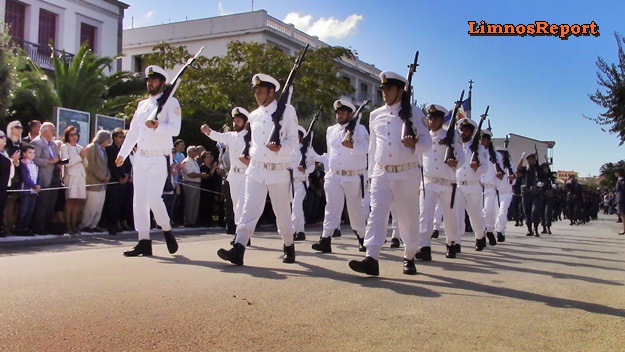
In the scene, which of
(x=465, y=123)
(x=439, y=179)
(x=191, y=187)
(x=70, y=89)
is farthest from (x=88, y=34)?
(x=439, y=179)

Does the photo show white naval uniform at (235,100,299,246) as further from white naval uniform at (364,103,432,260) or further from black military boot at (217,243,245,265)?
white naval uniform at (364,103,432,260)

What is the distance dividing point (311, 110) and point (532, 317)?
1069 inches

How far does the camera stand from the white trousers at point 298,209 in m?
12.2

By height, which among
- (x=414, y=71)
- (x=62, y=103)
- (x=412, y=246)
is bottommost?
(x=412, y=246)

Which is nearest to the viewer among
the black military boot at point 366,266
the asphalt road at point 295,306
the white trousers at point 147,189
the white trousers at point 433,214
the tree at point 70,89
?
the asphalt road at point 295,306

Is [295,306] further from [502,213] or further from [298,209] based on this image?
[502,213]

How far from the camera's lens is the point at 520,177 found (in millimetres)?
20281

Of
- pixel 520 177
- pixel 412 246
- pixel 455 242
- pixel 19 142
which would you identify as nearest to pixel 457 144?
pixel 455 242

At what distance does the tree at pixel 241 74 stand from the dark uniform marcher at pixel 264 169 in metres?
16.0

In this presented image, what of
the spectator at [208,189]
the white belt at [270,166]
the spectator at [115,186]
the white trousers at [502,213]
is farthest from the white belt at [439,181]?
the spectator at [208,189]

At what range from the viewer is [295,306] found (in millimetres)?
5168

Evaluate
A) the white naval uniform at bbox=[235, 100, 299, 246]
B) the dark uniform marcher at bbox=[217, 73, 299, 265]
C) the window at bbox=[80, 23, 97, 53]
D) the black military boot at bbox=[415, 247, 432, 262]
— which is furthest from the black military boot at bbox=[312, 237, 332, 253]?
the window at bbox=[80, 23, 97, 53]

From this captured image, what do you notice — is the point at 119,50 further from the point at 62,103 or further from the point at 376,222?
the point at 376,222

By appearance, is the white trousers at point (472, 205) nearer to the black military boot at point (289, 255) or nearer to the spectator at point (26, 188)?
the black military boot at point (289, 255)
